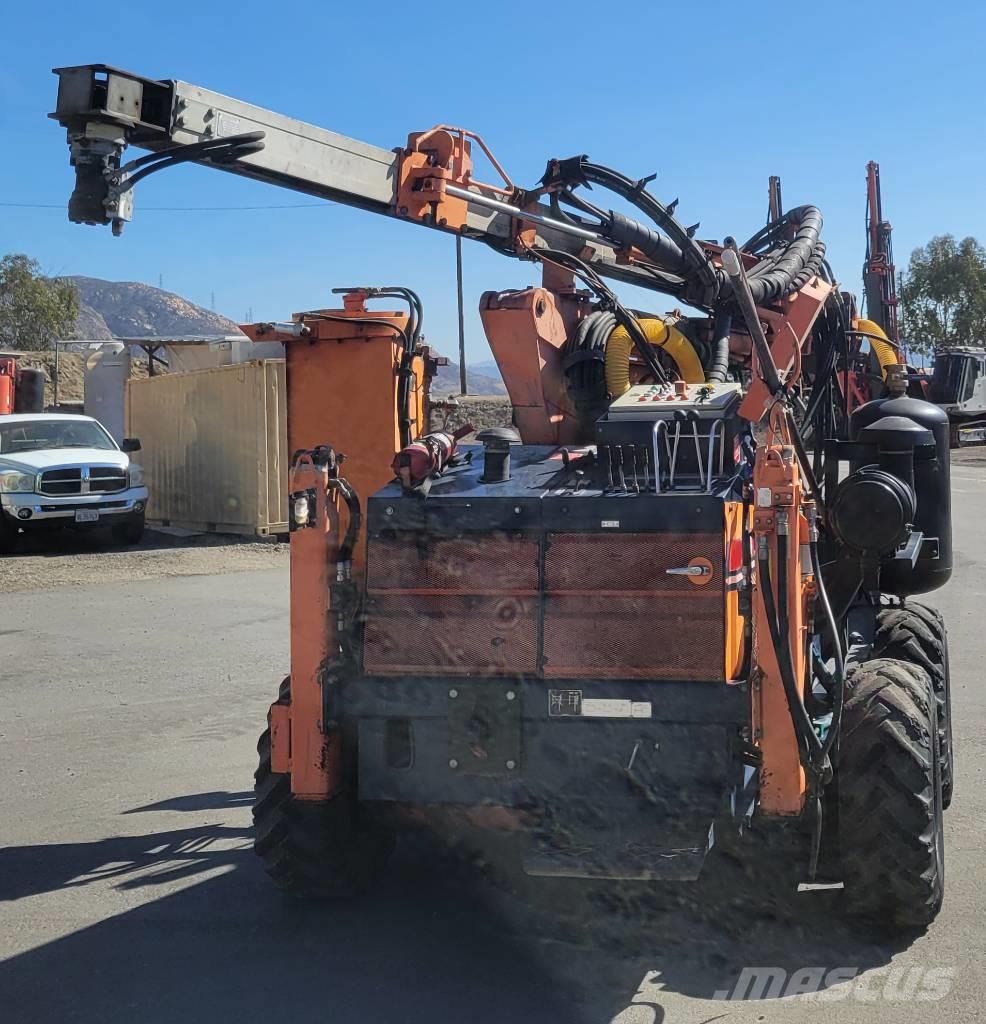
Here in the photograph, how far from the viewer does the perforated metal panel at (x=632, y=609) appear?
455cm

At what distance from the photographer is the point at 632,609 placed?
4629 millimetres

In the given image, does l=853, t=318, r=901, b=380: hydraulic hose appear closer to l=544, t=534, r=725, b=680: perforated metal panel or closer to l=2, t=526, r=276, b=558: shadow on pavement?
l=544, t=534, r=725, b=680: perforated metal panel

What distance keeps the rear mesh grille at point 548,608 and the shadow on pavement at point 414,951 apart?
1.01 meters

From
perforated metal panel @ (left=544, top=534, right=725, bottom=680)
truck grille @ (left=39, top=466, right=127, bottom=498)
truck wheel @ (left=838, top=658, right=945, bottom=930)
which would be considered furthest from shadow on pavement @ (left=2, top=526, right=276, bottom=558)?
truck wheel @ (left=838, top=658, right=945, bottom=930)

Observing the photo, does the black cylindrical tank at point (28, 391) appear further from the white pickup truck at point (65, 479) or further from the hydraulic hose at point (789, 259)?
the hydraulic hose at point (789, 259)

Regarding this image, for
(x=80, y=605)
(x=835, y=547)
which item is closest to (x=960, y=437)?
(x=80, y=605)

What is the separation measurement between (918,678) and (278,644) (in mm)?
7008

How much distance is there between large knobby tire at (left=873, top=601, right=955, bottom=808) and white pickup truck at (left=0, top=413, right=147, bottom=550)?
44.9 ft

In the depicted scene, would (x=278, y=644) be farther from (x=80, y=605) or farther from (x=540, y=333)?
(x=540, y=333)

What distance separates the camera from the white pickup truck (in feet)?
57.2

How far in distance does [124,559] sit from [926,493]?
43.1ft

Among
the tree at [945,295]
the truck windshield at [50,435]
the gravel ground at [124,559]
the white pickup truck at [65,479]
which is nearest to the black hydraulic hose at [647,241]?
the gravel ground at [124,559]

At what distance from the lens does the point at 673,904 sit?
502 cm

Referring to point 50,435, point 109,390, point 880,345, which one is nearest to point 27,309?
point 109,390
